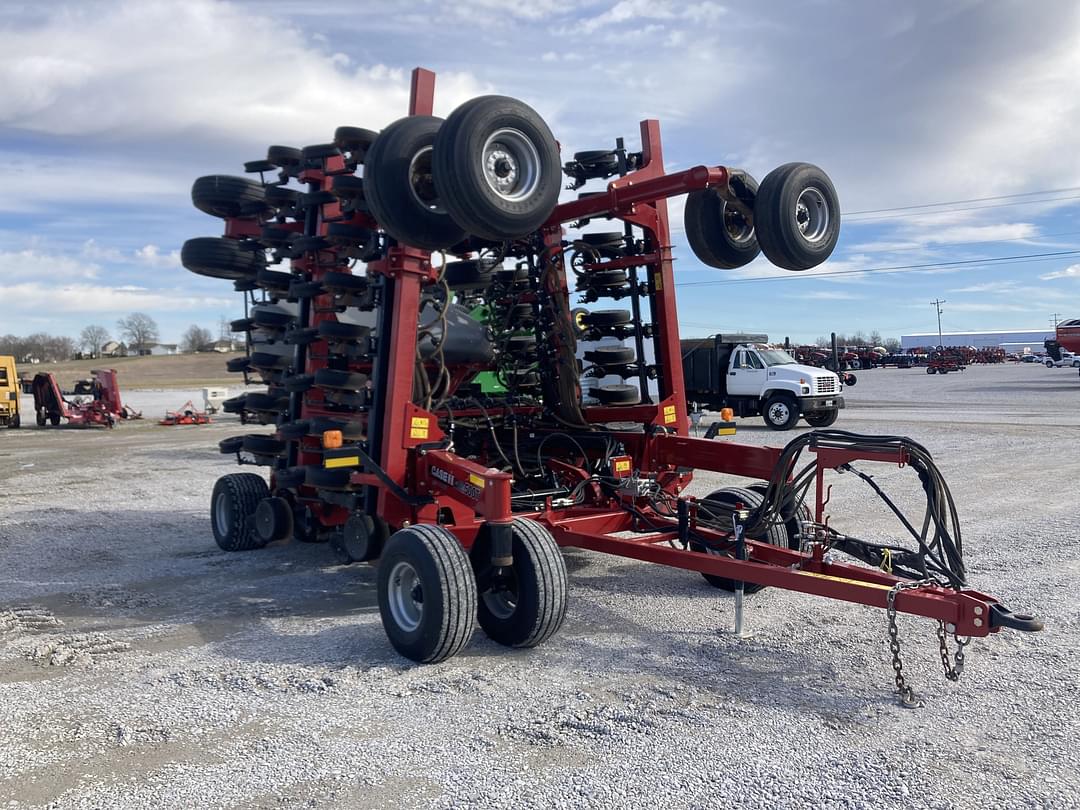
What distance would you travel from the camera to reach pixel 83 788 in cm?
356

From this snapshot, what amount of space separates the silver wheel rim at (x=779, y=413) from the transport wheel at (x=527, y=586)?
16.7 meters

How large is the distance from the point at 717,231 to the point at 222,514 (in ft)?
17.0

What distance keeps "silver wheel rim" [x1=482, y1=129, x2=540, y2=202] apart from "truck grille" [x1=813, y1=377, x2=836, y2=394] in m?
16.8

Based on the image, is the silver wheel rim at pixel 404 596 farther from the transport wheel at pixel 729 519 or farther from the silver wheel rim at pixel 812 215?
the silver wheel rim at pixel 812 215

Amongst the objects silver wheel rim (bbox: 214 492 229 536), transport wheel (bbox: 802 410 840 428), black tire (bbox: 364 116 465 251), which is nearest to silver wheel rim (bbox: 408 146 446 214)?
black tire (bbox: 364 116 465 251)

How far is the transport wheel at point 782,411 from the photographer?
20.9 m

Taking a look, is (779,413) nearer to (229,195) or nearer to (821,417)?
(821,417)

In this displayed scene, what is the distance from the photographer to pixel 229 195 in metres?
7.89

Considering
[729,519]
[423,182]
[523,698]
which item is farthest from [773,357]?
[523,698]

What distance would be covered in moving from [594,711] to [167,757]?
1.90 meters

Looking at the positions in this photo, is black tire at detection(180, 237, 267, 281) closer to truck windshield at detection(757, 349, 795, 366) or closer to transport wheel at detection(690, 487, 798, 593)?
transport wheel at detection(690, 487, 798, 593)

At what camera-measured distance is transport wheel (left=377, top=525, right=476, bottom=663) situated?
484 cm

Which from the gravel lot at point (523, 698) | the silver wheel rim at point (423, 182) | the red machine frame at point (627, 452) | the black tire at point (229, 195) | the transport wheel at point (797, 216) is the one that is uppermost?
the black tire at point (229, 195)

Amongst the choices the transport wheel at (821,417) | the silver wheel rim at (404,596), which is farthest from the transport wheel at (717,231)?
the transport wheel at (821,417)
